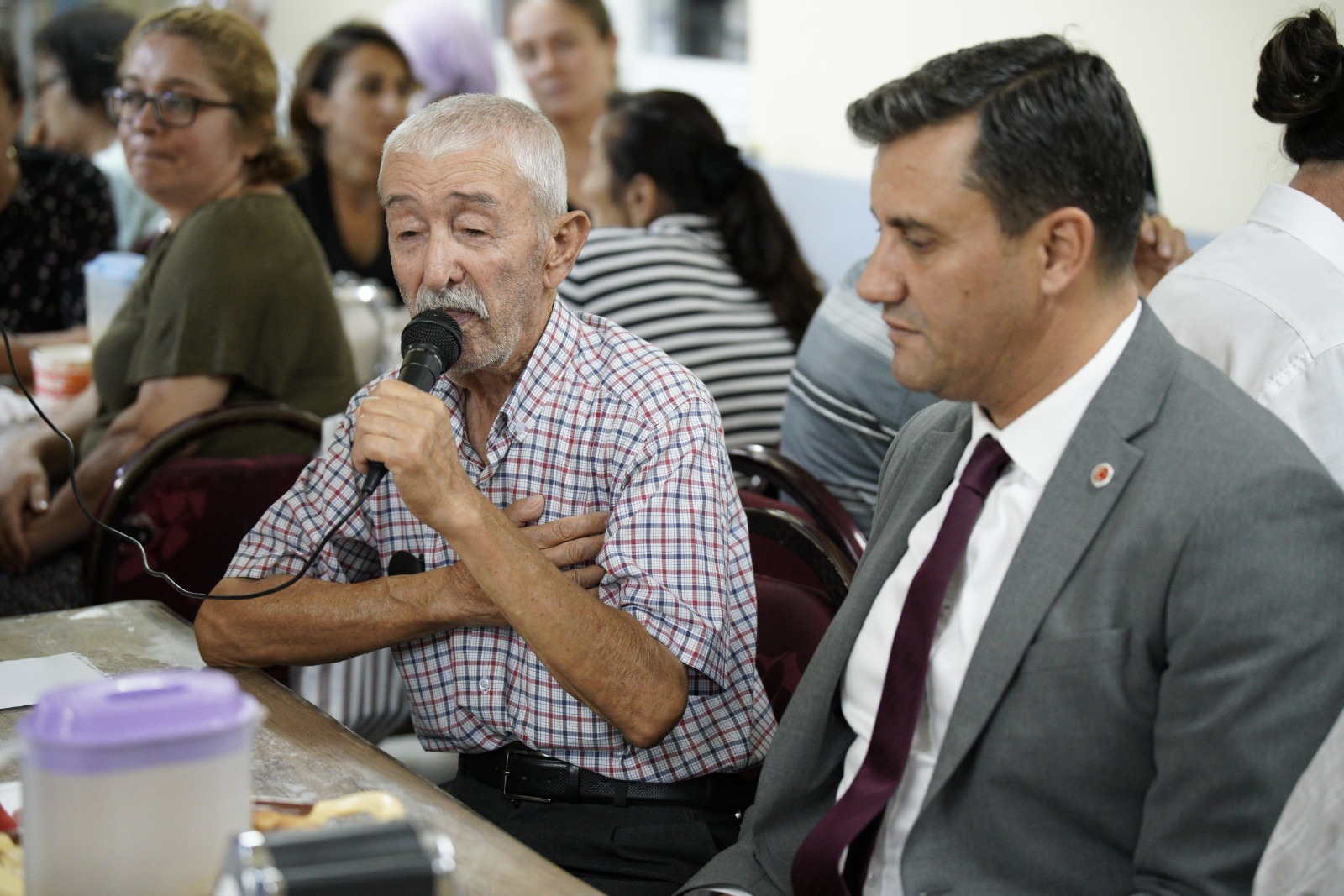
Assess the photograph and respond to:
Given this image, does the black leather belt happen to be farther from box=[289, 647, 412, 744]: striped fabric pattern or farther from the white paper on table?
box=[289, 647, 412, 744]: striped fabric pattern

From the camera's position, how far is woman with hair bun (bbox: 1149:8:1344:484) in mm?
1486

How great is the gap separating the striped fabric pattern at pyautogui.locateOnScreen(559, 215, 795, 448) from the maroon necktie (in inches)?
59.1

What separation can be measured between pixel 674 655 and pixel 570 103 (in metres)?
3.44

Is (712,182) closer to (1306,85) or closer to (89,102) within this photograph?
(1306,85)

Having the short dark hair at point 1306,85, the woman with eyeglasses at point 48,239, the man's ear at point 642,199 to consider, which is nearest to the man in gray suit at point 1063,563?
the short dark hair at point 1306,85

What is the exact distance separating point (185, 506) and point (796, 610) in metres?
1.07

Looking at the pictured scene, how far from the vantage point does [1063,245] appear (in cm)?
117

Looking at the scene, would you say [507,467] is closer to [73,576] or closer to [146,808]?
[146,808]

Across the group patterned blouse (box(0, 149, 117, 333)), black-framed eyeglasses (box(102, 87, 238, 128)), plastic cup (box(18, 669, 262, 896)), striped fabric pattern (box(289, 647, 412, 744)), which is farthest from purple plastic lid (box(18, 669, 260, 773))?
patterned blouse (box(0, 149, 117, 333))

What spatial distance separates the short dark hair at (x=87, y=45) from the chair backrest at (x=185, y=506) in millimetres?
2878

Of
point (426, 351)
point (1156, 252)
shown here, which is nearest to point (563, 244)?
point (426, 351)

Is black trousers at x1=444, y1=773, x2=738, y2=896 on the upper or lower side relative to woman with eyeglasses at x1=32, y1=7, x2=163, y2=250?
lower

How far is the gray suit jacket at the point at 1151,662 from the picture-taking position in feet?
3.43

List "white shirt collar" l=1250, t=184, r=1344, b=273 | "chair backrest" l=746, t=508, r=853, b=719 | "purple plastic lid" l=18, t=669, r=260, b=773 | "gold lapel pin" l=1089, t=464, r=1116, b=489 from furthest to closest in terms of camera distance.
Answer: "chair backrest" l=746, t=508, r=853, b=719 < "white shirt collar" l=1250, t=184, r=1344, b=273 < "gold lapel pin" l=1089, t=464, r=1116, b=489 < "purple plastic lid" l=18, t=669, r=260, b=773
